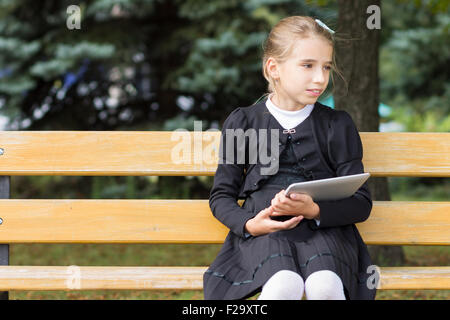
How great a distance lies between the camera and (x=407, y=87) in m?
11.0

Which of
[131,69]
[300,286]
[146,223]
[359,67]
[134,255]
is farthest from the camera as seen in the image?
[131,69]

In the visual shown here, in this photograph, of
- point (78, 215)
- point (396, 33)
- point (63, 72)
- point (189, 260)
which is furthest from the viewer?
point (396, 33)

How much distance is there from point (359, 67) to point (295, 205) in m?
1.95

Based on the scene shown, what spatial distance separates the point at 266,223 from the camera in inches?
90.0

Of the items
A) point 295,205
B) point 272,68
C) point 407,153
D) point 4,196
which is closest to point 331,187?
point 295,205

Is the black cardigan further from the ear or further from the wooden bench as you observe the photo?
the wooden bench

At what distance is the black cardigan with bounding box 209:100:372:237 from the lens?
2.40 m

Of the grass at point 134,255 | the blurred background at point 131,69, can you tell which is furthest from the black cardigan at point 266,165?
the blurred background at point 131,69

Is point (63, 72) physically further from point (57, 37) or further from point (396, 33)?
point (396, 33)

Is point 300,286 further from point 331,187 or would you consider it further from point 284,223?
point 331,187

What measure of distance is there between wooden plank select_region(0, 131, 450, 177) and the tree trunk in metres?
1.07

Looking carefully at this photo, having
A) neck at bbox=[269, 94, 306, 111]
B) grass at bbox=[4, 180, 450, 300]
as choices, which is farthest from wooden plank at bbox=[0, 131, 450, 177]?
grass at bbox=[4, 180, 450, 300]
